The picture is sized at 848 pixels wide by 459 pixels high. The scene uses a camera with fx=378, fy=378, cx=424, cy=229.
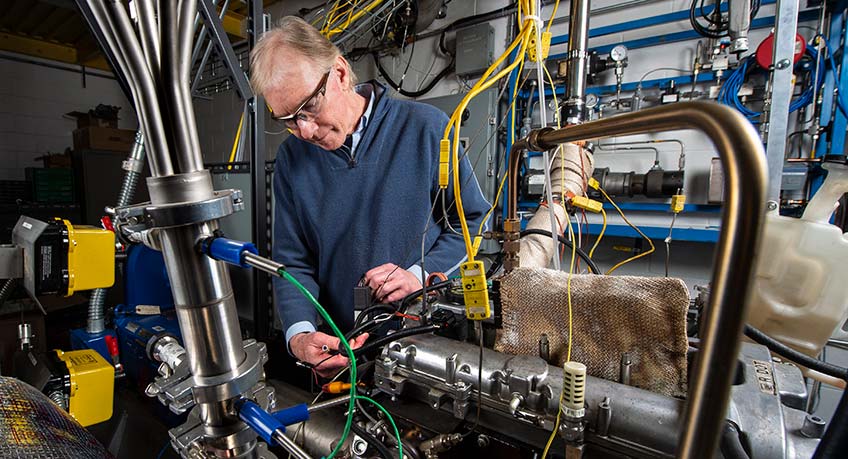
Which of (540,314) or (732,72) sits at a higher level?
(732,72)

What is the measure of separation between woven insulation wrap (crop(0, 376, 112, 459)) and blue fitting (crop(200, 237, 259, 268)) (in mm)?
Result: 233

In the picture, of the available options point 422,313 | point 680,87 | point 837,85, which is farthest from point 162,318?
point 837,85

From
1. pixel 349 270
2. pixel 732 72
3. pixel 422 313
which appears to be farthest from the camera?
pixel 732 72

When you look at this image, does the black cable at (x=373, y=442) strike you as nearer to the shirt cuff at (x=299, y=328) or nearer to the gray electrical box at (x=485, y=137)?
the shirt cuff at (x=299, y=328)

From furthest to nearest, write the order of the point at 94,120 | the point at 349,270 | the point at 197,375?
the point at 94,120
the point at 349,270
the point at 197,375

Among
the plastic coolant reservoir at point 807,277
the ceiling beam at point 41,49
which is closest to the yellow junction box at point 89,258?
the plastic coolant reservoir at point 807,277

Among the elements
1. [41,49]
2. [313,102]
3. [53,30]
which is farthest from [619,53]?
[41,49]

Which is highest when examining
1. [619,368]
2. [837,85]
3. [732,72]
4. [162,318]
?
[732,72]

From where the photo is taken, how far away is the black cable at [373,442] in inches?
19.0

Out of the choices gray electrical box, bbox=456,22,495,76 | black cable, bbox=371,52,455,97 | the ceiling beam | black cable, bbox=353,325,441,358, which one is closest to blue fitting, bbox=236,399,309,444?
black cable, bbox=353,325,441,358

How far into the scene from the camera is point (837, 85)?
5.89ft

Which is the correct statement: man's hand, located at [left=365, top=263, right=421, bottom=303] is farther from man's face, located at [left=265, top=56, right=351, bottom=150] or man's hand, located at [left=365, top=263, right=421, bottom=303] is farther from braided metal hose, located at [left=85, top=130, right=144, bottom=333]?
braided metal hose, located at [left=85, top=130, right=144, bottom=333]

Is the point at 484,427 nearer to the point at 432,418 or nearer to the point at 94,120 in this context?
the point at 432,418

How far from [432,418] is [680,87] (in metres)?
2.50
